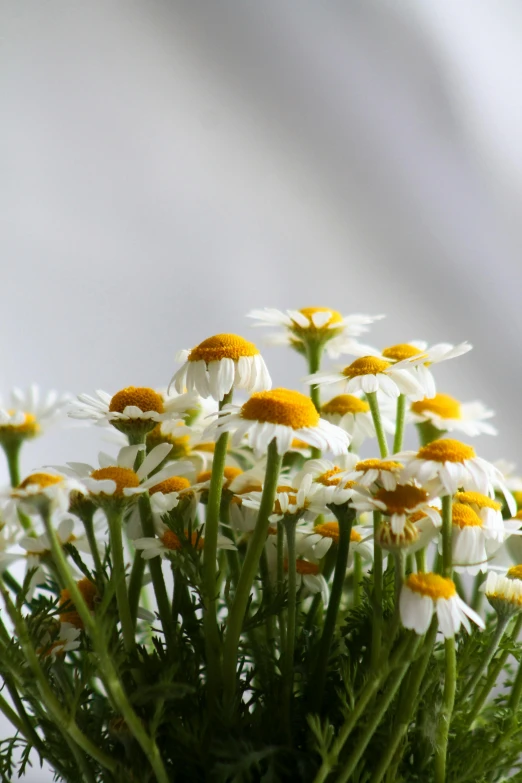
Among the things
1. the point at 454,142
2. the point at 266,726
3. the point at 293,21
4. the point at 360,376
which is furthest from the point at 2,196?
the point at 266,726

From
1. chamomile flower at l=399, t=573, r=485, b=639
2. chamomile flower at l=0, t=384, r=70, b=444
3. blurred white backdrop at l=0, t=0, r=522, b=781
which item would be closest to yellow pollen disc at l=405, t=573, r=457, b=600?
chamomile flower at l=399, t=573, r=485, b=639

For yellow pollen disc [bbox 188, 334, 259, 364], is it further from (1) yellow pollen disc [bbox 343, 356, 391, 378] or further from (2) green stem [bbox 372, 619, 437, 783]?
(2) green stem [bbox 372, 619, 437, 783]

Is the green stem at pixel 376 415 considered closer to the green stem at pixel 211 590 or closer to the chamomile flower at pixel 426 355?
the chamomile flower at pixel 426 355

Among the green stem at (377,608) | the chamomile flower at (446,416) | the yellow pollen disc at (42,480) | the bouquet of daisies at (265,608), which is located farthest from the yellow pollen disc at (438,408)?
the yellow pollen disc at (42,480)

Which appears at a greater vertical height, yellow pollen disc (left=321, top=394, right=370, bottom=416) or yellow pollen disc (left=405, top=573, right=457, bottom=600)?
yellow pollen disc (left=321, top=394, right=370, bottom=416)

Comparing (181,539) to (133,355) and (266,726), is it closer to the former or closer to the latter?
(266,726)
